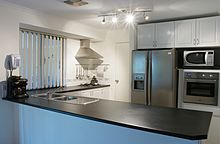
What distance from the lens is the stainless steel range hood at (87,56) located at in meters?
4.81

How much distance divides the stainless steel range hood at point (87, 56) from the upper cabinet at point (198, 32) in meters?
2.04

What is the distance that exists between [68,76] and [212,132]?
10.7 ft

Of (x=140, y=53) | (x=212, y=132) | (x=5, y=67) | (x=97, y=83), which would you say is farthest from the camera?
(x=97, y=83)

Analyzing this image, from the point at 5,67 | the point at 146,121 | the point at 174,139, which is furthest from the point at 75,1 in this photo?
the point at 174,139

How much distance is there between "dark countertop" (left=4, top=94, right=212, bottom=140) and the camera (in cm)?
156

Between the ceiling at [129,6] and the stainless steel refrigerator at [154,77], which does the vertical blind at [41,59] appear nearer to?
the ceiling at [129,6]

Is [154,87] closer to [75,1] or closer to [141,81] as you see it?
[141,81]

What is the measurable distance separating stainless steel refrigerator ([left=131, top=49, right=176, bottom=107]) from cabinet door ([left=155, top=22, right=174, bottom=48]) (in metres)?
0.24

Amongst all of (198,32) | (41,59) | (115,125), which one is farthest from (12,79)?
(198,32)

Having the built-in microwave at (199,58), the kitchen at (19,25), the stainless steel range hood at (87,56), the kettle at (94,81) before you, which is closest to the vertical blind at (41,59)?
the kitchen at (19,25)

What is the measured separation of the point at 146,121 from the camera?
182 cm

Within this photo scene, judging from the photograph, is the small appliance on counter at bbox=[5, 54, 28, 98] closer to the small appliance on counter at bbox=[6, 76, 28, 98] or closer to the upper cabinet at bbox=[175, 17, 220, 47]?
the small appliance on counter at bbox=[6, 76, 28, 98]

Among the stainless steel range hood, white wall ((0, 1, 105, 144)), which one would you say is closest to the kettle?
the stainless steel range hood

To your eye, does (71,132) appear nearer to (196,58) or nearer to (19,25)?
(19,25)
